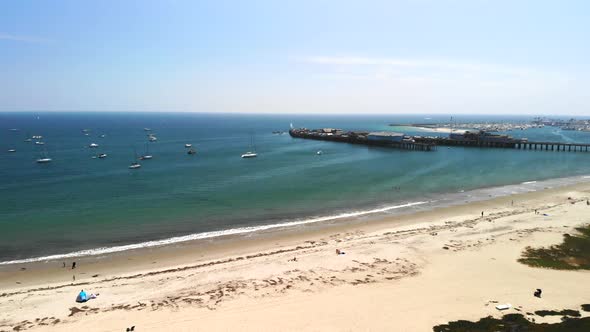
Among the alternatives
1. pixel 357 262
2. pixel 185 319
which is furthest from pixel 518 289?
pixel 185 319

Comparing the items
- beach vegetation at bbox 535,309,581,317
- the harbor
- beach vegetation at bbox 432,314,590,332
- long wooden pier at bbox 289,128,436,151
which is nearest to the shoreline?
beach vegetation at bbox 432,314,590,332

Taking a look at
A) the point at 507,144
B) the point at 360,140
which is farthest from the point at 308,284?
the point at 507,144

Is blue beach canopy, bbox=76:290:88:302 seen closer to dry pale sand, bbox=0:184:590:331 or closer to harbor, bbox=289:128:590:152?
dry pale sand, bbox=0:184:590:331

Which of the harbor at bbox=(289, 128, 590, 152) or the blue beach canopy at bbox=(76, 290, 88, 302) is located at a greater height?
the harbor at bbox=(289, 128, 590, 152)

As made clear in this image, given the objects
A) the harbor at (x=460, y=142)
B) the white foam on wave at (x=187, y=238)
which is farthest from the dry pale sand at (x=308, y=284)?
the harbor at (x=460, y=142)

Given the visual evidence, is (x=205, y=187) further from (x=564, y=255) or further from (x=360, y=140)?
(x=360, y=140)

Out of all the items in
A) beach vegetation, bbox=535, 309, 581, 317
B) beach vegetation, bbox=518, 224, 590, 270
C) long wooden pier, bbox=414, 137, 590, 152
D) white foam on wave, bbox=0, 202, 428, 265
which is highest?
long wooden pier, bbox=414, 137, 590, 152
